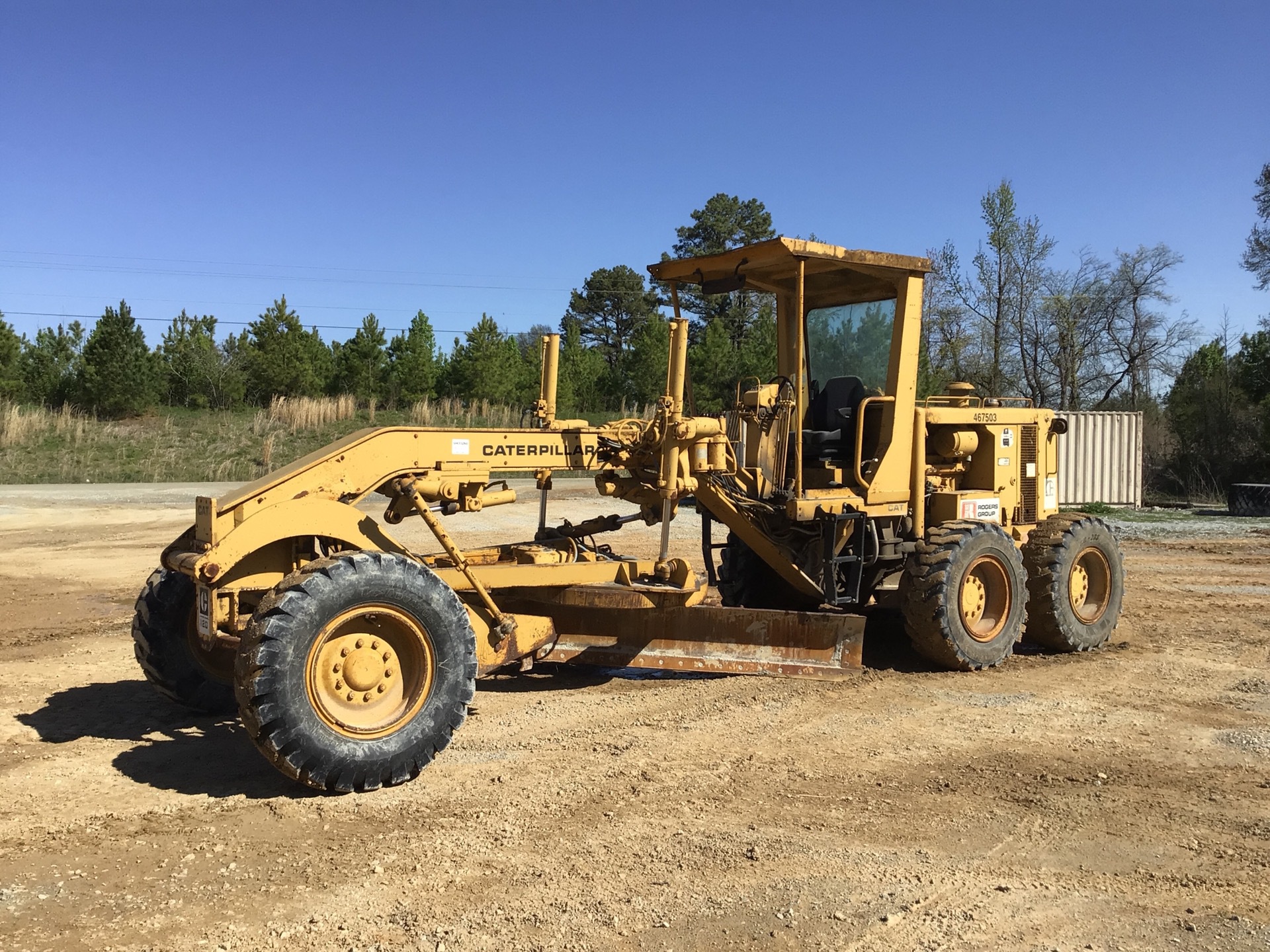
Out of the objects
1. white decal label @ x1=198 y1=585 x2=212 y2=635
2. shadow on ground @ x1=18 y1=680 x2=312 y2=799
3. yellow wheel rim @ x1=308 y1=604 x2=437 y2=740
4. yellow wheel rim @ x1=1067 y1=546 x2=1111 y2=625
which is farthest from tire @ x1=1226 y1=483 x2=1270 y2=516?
white decal label @ x1=198 y1=585 x2=212 y2=635

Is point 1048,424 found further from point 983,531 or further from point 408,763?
point 408,763

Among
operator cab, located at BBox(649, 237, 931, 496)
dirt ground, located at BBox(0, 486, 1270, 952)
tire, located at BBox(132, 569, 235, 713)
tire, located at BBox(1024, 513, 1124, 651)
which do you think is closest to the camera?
dirt ground, located at BBox(0, 486, 1270, 952)

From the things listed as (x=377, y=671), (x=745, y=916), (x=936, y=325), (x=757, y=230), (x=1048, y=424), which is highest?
Answer: (x=757, y=230)

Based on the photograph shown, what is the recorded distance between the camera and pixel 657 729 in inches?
243

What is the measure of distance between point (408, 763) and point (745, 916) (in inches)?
79.4

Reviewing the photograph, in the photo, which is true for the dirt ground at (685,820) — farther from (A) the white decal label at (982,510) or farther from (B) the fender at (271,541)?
(A) the white decal label at (982,510)

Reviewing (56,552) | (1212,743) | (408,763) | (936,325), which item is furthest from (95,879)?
(936,325)

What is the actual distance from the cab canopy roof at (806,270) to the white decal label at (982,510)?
1.81 m

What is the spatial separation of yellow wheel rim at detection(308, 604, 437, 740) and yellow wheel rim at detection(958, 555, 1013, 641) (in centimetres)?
424

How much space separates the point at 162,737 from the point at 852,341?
17.8 ft

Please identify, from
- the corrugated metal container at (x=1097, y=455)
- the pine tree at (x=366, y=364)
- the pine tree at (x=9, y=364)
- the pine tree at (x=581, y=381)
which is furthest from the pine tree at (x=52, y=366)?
the corrugated metal container at (x=1097, y=455)

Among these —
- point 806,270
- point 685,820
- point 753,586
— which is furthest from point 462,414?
point 685,820

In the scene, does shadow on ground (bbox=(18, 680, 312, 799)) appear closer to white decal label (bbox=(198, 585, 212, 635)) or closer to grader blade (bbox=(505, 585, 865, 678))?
white decal label (bbox=(198, 585, 212, 635))

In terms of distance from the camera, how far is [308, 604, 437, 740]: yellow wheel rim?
4961 millimetres
